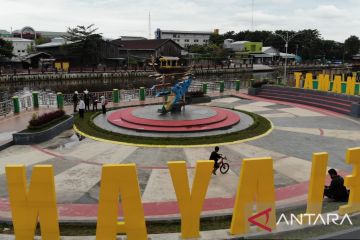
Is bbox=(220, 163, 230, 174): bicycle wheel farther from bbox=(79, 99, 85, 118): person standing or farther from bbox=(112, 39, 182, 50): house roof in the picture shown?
bbox=(112, 39, 182, 50): house roof

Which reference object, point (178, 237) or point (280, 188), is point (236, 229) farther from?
point (280, 188)

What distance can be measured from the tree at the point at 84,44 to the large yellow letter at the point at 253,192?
73836mm

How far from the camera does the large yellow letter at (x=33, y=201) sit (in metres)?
7.83

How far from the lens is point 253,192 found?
27.4 ft

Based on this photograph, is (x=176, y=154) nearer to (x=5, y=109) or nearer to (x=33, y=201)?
(x=33, y=201)

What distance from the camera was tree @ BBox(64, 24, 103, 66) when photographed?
251 ft

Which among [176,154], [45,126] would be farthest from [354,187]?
[45,126]

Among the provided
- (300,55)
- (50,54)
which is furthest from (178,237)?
(300,55)

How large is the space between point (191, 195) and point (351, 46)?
506 feet

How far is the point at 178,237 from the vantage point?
28.1 ft

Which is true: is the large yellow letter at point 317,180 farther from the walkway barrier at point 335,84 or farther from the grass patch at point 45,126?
the walkway barrier at point 335,84

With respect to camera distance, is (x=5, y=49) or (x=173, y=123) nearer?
(x=173, y=123)

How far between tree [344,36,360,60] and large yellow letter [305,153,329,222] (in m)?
150

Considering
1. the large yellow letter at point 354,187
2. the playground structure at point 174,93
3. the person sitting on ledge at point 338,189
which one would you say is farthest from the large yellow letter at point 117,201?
the playground structure at point 174,93
